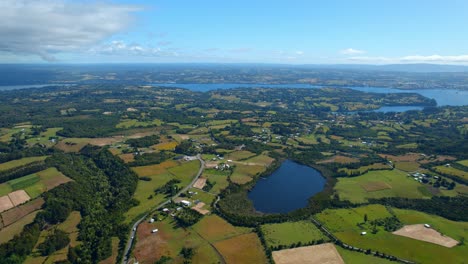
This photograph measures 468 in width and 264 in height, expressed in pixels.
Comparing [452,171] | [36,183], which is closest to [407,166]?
[452,171]

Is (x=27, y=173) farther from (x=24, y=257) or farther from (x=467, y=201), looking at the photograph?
(x=467, y=201)

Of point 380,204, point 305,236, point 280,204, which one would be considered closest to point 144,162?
point 280,204

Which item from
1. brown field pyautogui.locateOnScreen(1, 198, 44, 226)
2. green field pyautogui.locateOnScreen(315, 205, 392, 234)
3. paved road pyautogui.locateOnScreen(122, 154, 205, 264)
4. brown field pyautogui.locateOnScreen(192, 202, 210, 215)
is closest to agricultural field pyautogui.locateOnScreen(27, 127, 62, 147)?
brown field pyautogui.locateOnScreen(1, 198, 44, 226)

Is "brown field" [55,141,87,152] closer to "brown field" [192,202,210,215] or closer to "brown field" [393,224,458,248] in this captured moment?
"brown field" [192,202,210,215]

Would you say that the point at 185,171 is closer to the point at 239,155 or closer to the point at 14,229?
the point at 239,155

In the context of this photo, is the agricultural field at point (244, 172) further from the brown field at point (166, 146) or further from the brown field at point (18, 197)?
the brown field at point (18, 197)

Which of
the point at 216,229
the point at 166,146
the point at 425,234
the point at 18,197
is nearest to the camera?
the point at 425,234
